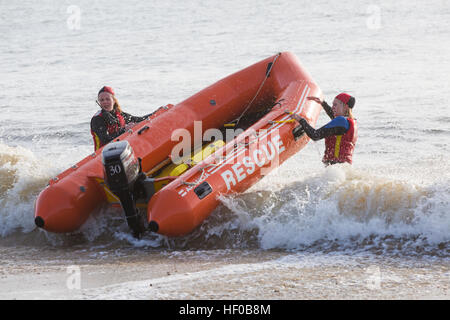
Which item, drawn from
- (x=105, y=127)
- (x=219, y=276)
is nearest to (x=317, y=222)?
(x=219, y=276)

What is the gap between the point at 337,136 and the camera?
4.79m

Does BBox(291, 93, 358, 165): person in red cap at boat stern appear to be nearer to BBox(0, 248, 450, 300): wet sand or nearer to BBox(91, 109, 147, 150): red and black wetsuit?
BBox(0, 248, 450, 300): wet sand

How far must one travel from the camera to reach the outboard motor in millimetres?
4066

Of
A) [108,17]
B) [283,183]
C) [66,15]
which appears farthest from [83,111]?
[66,15]

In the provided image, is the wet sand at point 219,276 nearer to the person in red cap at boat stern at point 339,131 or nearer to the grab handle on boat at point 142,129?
the person in red cap at boat stern at point 339,131

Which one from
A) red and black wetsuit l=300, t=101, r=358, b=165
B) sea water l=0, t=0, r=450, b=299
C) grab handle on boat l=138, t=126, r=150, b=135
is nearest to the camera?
sea water l=0, t=0, r=450, b=299

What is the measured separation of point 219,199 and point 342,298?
4.88 feet

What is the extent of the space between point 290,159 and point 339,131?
2.36m

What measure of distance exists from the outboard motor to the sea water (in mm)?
267

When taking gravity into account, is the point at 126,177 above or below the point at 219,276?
above

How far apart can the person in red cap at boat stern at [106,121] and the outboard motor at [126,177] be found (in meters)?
0.97

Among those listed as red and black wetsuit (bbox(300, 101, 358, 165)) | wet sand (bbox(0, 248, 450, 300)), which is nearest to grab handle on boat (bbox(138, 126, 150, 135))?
wet sand (bbox(0, 248, 450, 300))

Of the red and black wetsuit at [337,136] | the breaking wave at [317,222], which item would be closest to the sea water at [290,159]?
the breaking wave at [317,222]

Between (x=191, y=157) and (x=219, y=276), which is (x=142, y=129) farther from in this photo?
(x=219, y=276)
